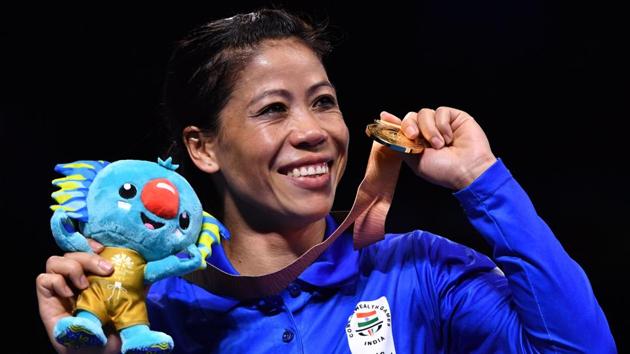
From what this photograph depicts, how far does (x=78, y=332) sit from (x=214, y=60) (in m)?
0.80

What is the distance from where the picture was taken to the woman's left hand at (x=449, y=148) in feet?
4.93

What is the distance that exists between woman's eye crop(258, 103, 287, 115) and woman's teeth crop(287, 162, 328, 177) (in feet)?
0.45

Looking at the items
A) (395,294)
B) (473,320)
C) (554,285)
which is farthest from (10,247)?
(554,285)

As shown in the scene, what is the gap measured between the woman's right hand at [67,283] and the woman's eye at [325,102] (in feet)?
2.05

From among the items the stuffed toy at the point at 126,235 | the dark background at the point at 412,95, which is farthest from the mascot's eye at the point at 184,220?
the dark background at the point at 412,95

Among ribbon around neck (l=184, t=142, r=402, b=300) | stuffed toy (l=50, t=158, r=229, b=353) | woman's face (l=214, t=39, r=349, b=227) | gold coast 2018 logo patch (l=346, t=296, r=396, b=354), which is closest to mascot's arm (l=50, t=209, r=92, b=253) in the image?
stuffed toy (l=50, t=158, r=229, b=353)

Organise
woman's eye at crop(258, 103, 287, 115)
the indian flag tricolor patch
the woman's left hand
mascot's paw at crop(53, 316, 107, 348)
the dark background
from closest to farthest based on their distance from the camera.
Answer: mascot's paw at crop(53, 316, 107, 348)
the woman's left hand
the indian flag tricolor patch
woman's eye at crop(258, 103, 287, 115)
the dark background

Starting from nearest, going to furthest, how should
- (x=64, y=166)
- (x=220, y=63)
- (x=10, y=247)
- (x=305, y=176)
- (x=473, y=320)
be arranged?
(x=64, y=166) < (x=473, y=320) < (x=305, y=176) < (x=220, y=63) < (x=10, y=247)

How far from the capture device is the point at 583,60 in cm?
293

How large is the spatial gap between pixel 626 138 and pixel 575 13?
519mm

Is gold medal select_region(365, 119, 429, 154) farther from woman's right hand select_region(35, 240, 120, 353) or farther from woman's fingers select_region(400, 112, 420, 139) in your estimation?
woman's right hand select_region(35, 240, 120, 353)

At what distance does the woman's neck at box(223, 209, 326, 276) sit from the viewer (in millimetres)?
1822

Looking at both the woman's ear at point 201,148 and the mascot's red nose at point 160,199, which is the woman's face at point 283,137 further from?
the mascot's red nose at point 160,199

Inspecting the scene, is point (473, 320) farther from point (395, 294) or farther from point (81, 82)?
point (81, 82)
